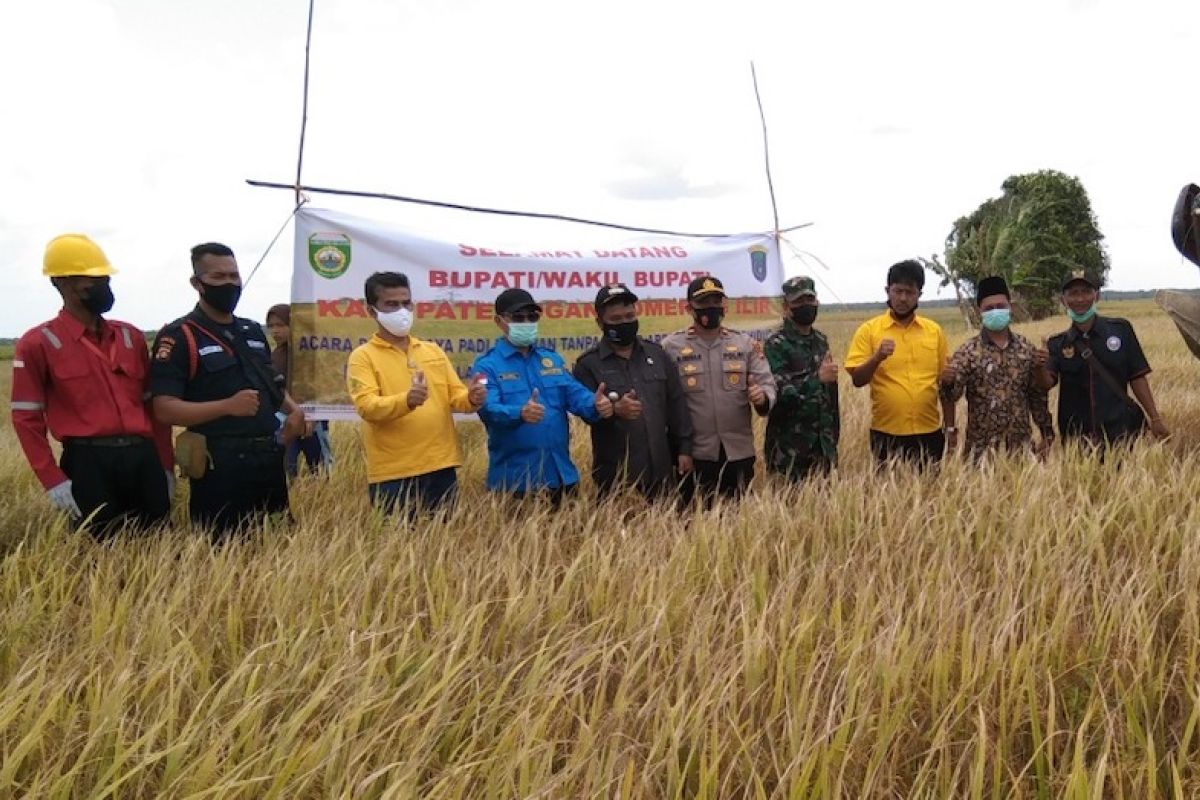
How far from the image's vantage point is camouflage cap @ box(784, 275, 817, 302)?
4.30m

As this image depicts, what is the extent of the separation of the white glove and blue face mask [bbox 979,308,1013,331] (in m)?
4.45

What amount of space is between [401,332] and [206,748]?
7.37 ft

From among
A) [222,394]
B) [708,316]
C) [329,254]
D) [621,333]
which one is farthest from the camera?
[329,254]

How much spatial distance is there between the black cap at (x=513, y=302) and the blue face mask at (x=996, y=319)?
245cm

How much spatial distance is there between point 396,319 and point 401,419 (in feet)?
1.53

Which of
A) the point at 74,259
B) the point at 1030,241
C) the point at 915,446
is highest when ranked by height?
the point at 1030,241

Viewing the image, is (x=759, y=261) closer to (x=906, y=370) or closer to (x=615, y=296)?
(x=906, y=370)

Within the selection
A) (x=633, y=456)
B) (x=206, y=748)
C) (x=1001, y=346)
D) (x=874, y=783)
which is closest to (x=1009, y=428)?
(x=1001, y=346)

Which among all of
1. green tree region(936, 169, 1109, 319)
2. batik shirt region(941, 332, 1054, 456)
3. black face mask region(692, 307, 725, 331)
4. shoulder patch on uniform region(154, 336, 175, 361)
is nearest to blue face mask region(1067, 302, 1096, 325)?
batik shirt region(941, 332, 1054, 456)

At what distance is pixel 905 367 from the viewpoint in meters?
4.45

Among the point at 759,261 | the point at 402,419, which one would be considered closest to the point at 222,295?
the point at 402,419

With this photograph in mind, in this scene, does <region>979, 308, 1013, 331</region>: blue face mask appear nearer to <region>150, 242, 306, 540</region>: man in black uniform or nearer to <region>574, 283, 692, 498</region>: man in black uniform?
<region>574, 283, 692, 498</region>: man in black uniform

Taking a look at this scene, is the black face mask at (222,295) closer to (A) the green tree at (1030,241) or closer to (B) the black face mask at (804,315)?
(B) the black face mask at (804,315)

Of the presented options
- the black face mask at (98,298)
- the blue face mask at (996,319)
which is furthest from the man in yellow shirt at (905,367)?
the black face mask at (98,298)
